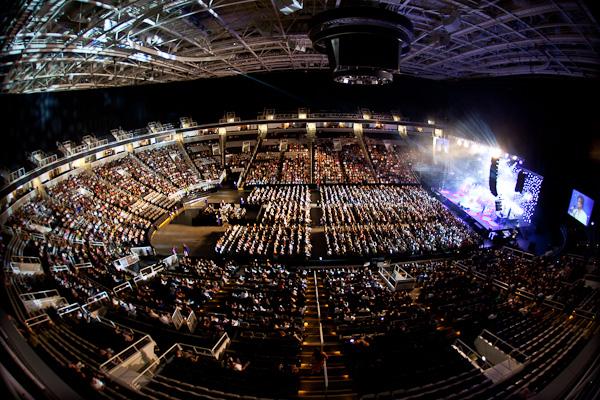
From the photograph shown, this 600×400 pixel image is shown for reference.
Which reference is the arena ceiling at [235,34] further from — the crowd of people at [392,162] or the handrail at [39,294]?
the crowd of people at [392,162]

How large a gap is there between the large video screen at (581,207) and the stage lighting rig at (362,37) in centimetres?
1418

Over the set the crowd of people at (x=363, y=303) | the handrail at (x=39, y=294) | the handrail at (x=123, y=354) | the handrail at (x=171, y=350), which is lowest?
the crowd of people at (x=363, y=303)

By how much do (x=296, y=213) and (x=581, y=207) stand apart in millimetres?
18954

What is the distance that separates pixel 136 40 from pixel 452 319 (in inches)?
976

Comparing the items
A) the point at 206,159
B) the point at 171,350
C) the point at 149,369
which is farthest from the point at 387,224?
the point at 206,159

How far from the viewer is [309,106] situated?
141ft

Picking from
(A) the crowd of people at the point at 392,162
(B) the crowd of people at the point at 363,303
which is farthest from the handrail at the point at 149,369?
(A) the crowd of people at the point at 392,162

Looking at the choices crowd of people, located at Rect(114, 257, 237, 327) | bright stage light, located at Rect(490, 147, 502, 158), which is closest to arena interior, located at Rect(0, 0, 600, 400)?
crowd of people, located at Rect(114, 257, 237, 327)

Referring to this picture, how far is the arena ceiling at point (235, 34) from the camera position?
14.0m

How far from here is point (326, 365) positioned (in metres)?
8.38

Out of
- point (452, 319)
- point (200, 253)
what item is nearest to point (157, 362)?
point (452, 319)

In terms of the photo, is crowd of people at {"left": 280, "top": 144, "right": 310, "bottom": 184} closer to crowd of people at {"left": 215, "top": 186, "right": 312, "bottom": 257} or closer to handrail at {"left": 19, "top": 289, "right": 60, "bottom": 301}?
crowd of people at {"left": 215, "top": 186, "right": 312, "bottom": 257}

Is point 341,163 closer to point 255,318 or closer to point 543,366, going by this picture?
point 255,318

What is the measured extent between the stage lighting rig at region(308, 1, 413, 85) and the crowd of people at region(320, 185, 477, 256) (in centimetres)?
1061
